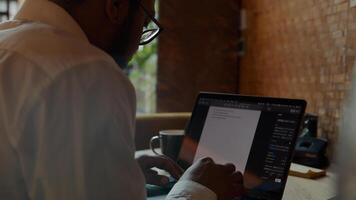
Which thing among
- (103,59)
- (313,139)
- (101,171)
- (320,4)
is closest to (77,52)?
(103,59)

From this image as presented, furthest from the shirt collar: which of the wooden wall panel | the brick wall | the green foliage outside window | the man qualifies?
the green foliage outside window

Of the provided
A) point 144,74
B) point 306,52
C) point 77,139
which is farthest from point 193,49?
point 77,139

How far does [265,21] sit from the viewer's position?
6.54 ft

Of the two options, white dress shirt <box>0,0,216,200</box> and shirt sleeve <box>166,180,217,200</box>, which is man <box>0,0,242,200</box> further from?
shirt sleeve <box>166,180,217,200</box>

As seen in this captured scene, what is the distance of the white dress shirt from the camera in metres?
0.65

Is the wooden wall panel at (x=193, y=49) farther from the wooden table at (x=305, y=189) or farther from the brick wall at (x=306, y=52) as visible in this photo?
the wooden table at (x=305, y=189)

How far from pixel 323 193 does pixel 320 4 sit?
0.77m

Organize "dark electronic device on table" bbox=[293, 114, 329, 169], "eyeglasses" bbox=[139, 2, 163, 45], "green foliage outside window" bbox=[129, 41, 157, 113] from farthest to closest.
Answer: "green foliage outside window" bbox=[129, 41, 157, 113]
"dark electronic device on table" bbox=[293, 114, 329, 169]
"eyeglasses" bbox=[139, 2, 163, 45]

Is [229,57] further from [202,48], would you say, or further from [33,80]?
[33,80]

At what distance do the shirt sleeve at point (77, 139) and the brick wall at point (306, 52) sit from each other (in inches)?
31.0

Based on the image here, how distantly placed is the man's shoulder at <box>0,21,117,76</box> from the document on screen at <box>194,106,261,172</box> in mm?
507

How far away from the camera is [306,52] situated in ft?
5.34

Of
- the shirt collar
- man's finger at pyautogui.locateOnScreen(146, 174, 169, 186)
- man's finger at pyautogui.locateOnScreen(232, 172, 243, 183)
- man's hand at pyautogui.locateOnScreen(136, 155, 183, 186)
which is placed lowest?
man's finger at pyautogui.locateOnScreen(146, 174, 169, 186)

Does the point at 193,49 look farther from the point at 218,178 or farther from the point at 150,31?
the point at 218,178
